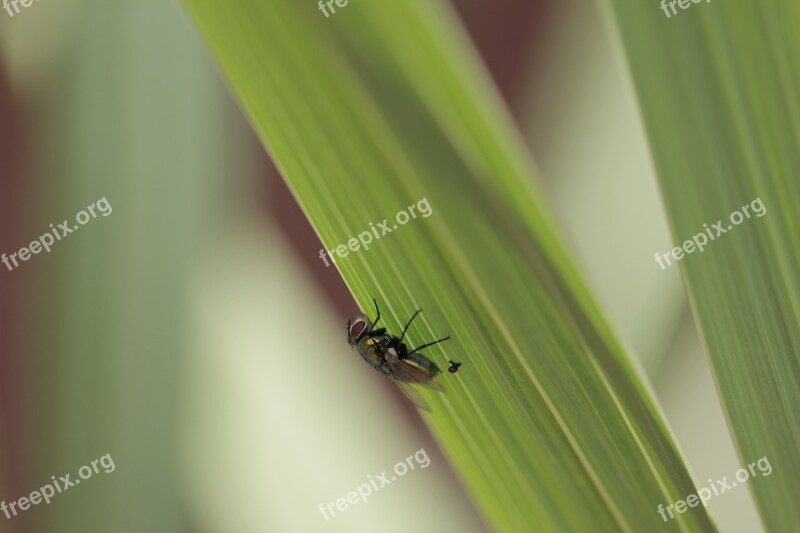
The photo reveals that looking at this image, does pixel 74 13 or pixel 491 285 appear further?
pixel 74 13

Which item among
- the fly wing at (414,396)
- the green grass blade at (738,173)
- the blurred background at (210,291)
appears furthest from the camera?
the blurred background at (210,291)

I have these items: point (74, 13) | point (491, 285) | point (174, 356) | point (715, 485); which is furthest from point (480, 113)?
point (715, 485)

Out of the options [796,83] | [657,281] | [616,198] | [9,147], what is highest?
[9,147]

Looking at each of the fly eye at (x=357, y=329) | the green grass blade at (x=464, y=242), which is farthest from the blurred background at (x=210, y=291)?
the green grass blade at (x=464, y=242)

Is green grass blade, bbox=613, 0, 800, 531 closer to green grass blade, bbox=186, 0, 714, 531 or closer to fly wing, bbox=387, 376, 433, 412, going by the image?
green grass blade, bbox=186, 0, 714, 531

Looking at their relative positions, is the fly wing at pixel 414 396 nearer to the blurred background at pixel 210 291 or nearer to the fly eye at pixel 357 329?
the fly eye at pixel 357 329

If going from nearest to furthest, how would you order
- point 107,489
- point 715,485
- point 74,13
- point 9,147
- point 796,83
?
point 796,83, point 107,489, point 74,13, point 9,147, point 715,485

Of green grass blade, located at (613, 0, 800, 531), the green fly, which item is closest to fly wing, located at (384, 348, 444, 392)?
the green fly

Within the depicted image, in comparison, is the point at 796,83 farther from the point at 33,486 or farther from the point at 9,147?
the point at 33,486
